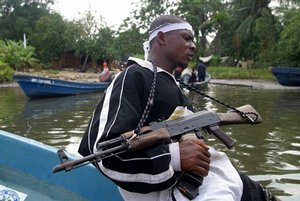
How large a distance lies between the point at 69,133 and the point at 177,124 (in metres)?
6.55

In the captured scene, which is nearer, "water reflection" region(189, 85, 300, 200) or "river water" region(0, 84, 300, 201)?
"water reflection" region(189, 85, 300, 200)

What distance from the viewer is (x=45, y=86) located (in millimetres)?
16344

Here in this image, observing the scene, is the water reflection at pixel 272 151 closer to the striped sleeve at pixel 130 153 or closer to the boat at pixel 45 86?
the striped sleeve at pixel 130 153

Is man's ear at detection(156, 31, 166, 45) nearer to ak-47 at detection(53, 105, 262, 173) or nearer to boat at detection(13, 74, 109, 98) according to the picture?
ak-47 at detection(53, 105, 262, 173)

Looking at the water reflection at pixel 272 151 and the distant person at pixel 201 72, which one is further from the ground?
the water reflection at pixel 272 151

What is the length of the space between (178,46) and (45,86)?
570 inches

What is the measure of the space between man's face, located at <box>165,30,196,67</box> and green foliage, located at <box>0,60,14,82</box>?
24.6 m

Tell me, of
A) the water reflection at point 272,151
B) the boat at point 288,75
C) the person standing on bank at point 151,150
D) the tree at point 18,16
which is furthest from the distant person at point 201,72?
the tree at point 18,16

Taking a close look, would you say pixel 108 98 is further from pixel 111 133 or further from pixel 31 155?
pixel 31 155

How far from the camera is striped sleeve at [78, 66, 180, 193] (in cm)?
203

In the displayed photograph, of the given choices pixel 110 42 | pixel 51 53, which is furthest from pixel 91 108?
pixel 51 53

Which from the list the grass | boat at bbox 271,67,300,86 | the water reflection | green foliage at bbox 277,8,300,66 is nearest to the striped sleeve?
the water reflection

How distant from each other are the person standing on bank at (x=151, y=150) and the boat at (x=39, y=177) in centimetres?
57

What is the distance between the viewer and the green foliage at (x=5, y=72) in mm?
25603
